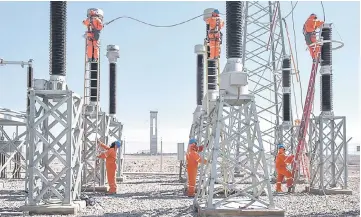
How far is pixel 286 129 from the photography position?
26.1 metres

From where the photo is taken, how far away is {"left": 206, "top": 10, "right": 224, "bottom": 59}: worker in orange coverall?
50.8 feet

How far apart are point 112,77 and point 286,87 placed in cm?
850

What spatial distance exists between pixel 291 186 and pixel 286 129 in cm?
772

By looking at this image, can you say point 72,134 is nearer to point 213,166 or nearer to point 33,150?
point 33,150

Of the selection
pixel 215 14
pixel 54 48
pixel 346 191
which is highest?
pixel 215 14

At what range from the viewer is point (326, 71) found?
18.8 m

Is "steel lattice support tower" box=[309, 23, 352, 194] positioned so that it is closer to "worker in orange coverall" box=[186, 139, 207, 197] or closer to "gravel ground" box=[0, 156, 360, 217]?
"gravel ground" box=[0, 156, 360, 217]

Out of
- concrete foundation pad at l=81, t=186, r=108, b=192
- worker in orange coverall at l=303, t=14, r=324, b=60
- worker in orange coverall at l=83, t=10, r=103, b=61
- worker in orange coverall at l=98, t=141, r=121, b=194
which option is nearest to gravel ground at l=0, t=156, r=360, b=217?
concrete foundation pad at l=81, t=186, r=108, b=192

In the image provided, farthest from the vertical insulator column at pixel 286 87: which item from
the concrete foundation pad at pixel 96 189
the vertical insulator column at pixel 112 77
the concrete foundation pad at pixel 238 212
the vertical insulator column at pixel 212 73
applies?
the concrete foundation pad at pixel 238 212

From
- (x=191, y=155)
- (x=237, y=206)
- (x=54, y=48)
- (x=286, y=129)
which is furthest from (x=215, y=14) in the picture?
(x=286, y=129)

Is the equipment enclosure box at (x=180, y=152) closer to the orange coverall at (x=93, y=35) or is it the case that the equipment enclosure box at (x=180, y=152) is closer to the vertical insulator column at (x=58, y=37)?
the orange coverall at (x=93, y=35)

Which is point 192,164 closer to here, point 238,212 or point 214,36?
point 214,36

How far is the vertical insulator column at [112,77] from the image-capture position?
79.3ft

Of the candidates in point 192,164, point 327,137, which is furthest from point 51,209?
point 327,137
